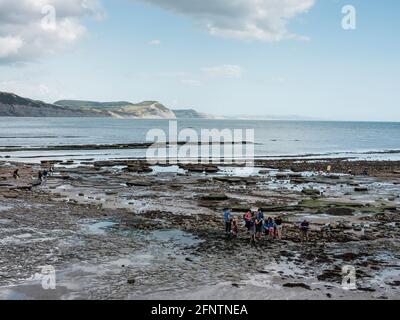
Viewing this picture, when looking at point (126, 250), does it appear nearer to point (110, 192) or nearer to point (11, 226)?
point (11, 226)

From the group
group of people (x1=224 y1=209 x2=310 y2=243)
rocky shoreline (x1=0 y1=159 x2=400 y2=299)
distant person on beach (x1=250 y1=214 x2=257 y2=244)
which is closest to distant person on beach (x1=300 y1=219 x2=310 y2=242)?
group of people (x1=224 y1=209 x2=310 y2=243)

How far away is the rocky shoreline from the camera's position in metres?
20.2

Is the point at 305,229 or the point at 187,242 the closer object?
the point at 187,242

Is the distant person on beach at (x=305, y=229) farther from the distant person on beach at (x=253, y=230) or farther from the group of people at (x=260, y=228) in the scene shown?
the distant person on beach at (x=253, y=230)

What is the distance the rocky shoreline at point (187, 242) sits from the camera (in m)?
20.2

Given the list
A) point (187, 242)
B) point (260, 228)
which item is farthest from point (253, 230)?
point (187, 242)

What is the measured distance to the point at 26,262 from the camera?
2314 centimetres

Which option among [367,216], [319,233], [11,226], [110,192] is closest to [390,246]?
[319,233]

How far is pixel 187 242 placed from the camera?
27844 millimetres

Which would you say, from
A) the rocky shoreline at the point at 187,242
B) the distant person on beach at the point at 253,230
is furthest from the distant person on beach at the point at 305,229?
the distant person on beach at the point at 253,230

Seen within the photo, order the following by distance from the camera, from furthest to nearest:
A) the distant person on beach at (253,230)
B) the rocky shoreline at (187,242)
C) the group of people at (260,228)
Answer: the group of people at (260,228)
the distant person on beach at (253,230)
the rocky shoreline at (187,242)

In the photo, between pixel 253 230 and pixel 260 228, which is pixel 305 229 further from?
pixel 253 230
